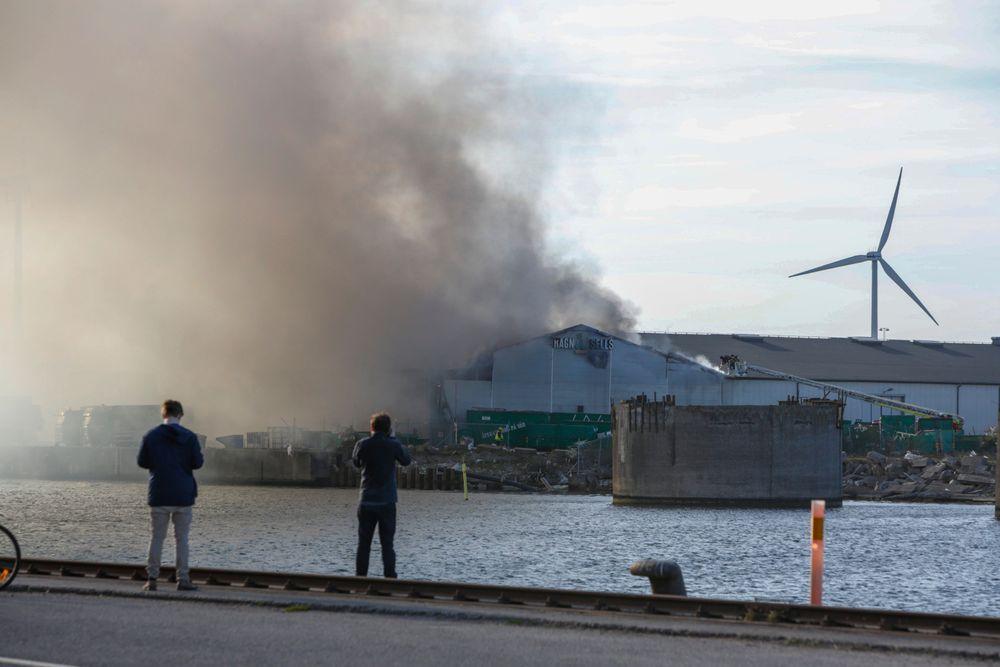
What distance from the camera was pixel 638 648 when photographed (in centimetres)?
1463

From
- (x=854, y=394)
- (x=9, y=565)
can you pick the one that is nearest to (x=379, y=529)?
(x=9, y=565)

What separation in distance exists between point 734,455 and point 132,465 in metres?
58.8

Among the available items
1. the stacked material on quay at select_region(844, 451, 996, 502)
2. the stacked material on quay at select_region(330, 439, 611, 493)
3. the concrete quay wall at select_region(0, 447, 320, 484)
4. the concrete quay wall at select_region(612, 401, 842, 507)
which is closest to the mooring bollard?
the concrete quay wall at select_region(612, 401, 842, 507)

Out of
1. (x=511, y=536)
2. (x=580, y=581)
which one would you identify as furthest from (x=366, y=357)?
(x=580, y=581)

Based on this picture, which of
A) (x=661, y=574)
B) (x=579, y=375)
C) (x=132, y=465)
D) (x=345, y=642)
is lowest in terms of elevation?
(x=345, y=642)

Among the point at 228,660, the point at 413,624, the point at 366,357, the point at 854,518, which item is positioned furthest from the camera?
the point at 366,357

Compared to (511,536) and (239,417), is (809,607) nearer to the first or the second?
(511,536)

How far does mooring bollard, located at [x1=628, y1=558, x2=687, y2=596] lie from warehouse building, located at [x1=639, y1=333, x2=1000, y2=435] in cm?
9856

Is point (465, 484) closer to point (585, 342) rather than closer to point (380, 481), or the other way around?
point (585, 342)

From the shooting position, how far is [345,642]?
48.5ft

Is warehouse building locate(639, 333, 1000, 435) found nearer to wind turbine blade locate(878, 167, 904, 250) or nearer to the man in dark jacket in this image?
wind turbine blade locate(878, 167, 904, 250)

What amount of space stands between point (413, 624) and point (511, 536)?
39.0 meters

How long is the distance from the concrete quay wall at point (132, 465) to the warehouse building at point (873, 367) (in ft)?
104

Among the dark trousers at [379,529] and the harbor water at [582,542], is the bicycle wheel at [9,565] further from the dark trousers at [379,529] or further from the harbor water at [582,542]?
the harbor water at [582,542]
